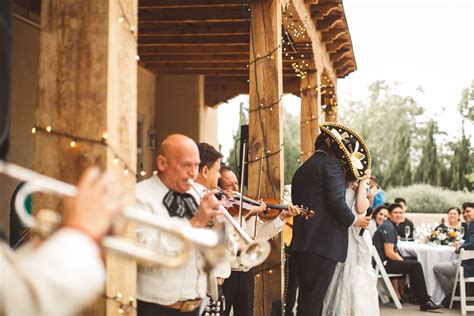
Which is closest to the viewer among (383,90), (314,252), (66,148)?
(66,148)

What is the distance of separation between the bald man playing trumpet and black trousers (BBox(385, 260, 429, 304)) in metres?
6.27

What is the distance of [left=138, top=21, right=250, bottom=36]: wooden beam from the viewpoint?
350 inches

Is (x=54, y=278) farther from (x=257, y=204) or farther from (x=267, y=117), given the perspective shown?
(x=267, y=117)

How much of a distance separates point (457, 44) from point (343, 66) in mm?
20155

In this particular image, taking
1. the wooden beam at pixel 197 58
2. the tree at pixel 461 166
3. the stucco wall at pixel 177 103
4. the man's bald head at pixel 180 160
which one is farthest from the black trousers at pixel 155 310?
the tree at pixel 461 166

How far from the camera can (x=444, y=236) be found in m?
9.91

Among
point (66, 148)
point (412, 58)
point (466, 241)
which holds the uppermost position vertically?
point (412, 58)

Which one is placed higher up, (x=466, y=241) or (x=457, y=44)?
(x=457, y=44)

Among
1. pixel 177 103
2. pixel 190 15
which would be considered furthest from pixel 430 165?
pixel 190 15

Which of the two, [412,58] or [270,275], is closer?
[270,275]

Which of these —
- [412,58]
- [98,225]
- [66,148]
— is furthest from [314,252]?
[412,58]

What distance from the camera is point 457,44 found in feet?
102

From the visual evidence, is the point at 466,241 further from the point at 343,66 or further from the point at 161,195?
the point at 161,195

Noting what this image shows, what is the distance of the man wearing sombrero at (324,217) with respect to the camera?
208 inches
